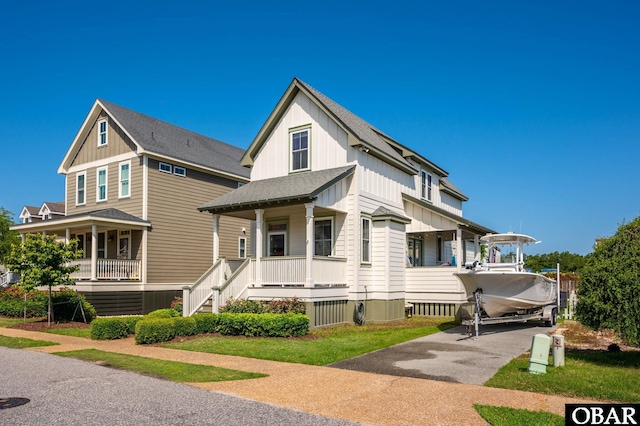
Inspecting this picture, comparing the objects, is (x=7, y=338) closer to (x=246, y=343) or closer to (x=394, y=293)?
(x=246, y=343)

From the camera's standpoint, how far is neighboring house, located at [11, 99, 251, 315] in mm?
24297

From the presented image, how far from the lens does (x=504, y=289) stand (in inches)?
617

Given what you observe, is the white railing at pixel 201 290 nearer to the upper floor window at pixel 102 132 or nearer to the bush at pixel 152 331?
the bush at pixel 152 331

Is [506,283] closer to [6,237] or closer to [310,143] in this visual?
[310,143]

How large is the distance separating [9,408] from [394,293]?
14.6m

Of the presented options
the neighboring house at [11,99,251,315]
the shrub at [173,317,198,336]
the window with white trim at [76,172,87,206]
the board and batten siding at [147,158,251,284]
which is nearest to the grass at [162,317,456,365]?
the shrub at [173,317,198,336]

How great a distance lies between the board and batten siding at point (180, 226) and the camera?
25781 mm

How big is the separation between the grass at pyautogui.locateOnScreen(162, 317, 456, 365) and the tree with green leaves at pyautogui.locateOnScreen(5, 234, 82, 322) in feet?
23.8

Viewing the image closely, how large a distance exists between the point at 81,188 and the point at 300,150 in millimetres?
14797

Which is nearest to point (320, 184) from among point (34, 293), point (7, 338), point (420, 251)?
point (420, 251)

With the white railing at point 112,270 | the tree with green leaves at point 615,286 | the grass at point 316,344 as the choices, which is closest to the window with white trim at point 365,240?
the grass at point 316,344

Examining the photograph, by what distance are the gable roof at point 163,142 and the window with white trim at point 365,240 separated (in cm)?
1142

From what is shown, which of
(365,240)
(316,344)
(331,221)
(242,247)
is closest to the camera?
(316,344)

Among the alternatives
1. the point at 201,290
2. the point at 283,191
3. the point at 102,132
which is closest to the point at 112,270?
the point at 201,290
